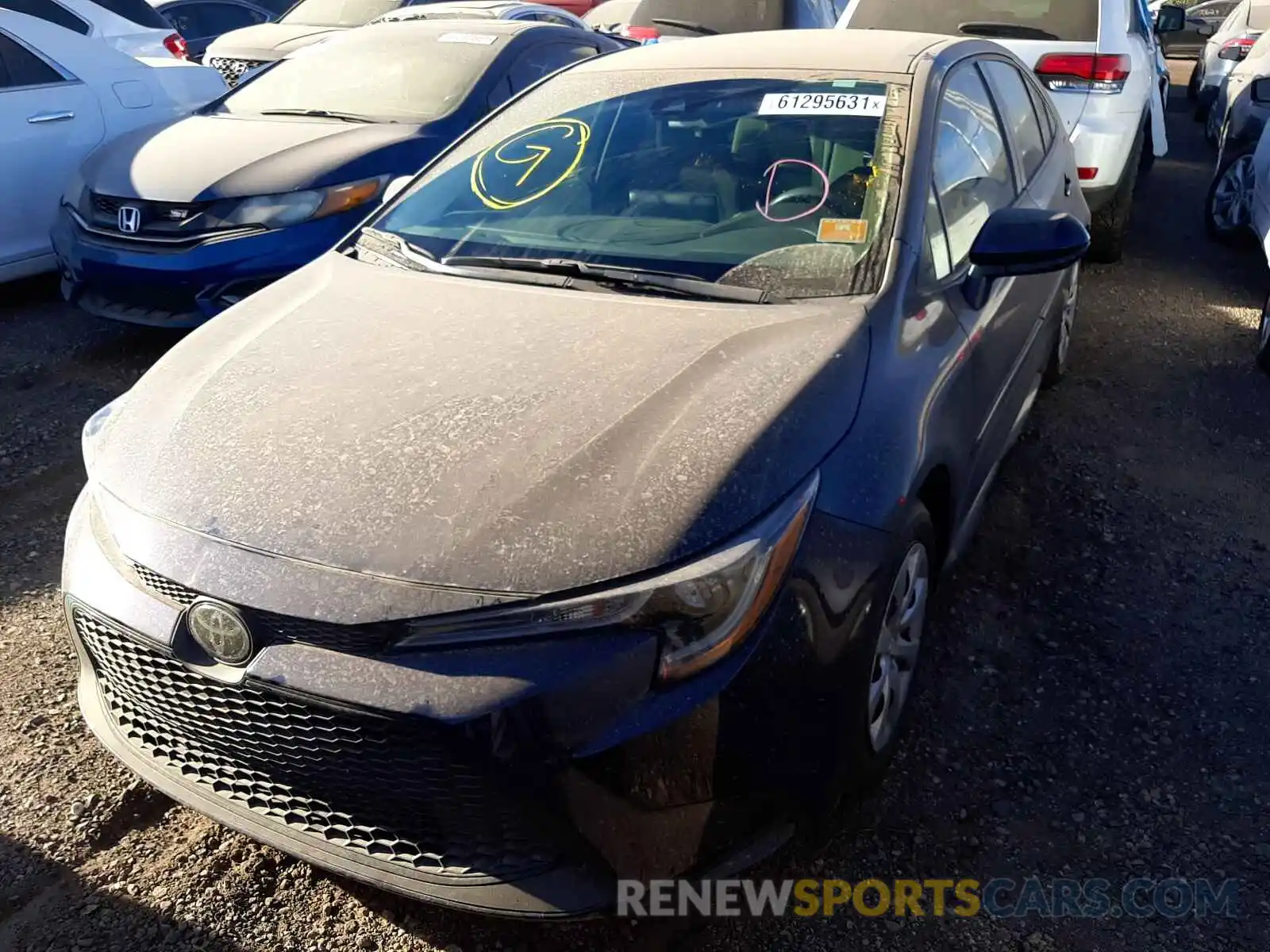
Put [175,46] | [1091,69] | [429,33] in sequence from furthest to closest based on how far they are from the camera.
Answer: [175,46] → [429,33] → [1091,69]

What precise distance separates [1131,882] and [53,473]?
3.72m

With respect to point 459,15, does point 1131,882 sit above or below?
below

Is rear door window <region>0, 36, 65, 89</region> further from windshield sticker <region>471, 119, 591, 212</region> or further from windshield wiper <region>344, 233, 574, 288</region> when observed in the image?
windshield sticker <region>471, 119, 591, 212</region>

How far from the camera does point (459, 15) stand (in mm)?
7043

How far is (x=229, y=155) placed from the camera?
510cm

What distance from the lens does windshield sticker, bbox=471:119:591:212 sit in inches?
124

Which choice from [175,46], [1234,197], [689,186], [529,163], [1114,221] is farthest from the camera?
[175,46]

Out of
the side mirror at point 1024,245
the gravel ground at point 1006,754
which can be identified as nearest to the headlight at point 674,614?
the gravel ground at point 1006,754

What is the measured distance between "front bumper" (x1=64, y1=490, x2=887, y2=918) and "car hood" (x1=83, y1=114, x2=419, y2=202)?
319 cm

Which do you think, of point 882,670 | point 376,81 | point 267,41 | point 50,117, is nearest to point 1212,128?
point 376,81

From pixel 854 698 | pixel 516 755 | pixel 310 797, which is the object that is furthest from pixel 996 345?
pixel 310 797

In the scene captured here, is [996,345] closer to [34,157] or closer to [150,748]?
[150,748]

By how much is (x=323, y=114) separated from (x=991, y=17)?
3.76 meters

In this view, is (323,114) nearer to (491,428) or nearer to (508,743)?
(491,428)
